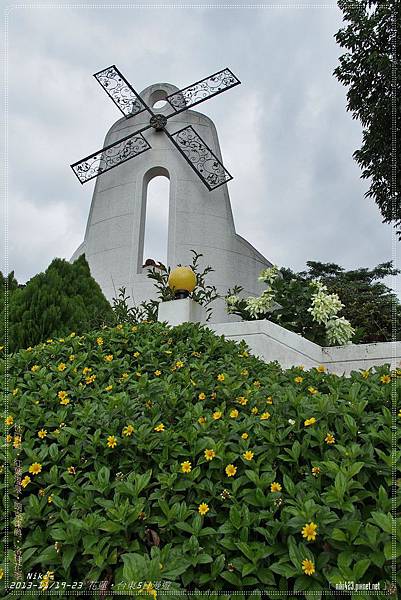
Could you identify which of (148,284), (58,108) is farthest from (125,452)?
(148,284)

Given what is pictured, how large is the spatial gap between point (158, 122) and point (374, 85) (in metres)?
3.58

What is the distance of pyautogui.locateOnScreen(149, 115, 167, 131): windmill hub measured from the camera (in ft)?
25.9

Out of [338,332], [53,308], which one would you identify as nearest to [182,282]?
[53,308]

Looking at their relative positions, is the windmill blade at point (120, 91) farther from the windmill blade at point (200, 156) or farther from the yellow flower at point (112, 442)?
the yellow flower at point (112, 442)

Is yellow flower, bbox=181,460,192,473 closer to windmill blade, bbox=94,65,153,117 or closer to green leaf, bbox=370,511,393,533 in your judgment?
green leaf, bbox=370,511,393,533

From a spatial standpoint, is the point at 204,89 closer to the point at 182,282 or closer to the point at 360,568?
the point at 182,282

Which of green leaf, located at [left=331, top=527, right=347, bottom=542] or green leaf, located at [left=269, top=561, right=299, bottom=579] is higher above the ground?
green leaf, located at [left=331, top=527, right=347, bottom=542]

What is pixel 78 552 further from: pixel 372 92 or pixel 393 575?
pixel 372 92

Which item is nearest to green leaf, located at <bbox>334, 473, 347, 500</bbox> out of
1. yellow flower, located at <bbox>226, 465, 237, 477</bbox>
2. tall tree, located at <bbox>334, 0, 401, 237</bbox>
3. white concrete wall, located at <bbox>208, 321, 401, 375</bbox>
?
yellow flower, located at <bbox>226, 465, 237, 477</bbox>

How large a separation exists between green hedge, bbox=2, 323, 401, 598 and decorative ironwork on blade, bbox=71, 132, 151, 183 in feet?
21.3

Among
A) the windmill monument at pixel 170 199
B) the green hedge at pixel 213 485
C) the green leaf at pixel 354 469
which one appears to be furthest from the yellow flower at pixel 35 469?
the windmill monument at pixel 170 199

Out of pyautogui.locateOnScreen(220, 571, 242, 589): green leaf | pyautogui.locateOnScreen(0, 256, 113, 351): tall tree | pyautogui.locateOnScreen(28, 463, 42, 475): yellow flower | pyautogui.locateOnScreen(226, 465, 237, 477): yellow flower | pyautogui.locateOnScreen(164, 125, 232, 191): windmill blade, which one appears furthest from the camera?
pyautogui.locateOnScreen(164, 125, 232, 191): windmill blade

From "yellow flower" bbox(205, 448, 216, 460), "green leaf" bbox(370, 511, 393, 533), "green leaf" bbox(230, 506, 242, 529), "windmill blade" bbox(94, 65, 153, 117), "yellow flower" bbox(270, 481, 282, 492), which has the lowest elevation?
"green leaf" bbox(230, 506, 242, 529)

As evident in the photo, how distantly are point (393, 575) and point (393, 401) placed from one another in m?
0.62
